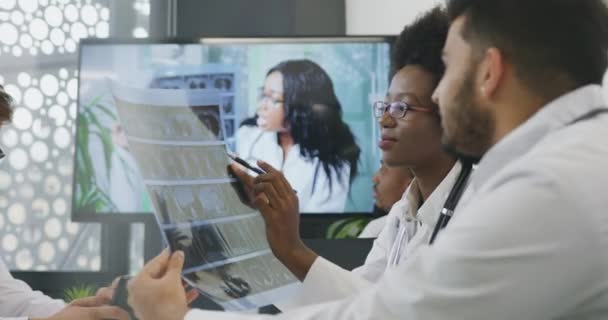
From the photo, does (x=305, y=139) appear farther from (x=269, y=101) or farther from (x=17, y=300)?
(x=17, y=300)

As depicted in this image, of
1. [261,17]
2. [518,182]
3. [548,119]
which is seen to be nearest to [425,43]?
[548,119]

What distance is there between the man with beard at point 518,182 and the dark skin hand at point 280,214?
0.32 meters

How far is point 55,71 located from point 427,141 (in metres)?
1.85

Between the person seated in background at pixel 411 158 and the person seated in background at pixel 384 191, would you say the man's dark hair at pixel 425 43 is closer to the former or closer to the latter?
the person seated in background at pixel 411 158

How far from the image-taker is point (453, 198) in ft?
4.54

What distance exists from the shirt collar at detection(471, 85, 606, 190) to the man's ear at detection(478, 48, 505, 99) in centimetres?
6

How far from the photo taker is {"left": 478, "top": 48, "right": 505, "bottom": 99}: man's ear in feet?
3.11

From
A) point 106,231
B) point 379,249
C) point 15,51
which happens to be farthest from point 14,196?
point 379,249

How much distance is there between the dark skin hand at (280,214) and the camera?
1354 mm

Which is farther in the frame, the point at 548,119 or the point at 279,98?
the point at 279,98

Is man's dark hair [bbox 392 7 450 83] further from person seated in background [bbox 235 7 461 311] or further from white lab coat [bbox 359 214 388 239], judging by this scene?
white lab coat [bbox 359 214 388 239]

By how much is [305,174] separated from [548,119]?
180cm

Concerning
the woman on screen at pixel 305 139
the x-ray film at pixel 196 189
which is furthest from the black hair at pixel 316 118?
the x-ray film at pixel 196 189

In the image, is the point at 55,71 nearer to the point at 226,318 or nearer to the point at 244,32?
the point at 244,32
